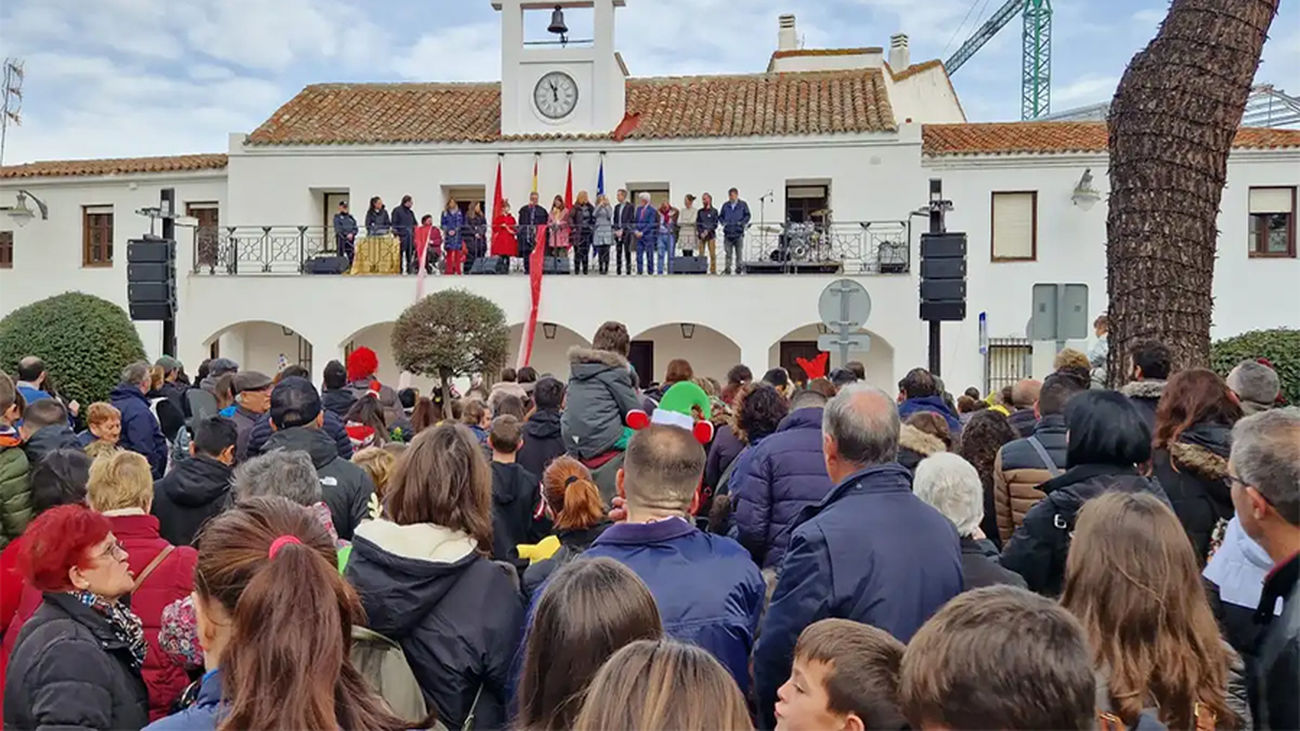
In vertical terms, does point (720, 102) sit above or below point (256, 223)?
above

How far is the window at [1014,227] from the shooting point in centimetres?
2052

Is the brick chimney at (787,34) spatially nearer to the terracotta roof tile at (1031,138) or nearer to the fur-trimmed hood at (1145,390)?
the terracotta roof tile at (1031,138)

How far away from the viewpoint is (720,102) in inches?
894

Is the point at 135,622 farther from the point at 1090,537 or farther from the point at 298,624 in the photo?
the point at 1090,537

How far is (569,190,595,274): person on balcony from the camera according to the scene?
20.1 m

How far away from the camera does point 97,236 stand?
76.6 feet

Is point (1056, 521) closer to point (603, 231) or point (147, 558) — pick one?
point (147, 558)

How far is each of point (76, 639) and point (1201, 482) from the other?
4.03 m

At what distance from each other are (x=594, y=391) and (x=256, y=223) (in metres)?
18.4

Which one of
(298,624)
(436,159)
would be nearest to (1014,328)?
(436,159)

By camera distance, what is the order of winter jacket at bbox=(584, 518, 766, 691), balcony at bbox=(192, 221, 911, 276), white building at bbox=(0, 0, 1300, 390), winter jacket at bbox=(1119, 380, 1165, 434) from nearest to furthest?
winter jacket at bbox=(584, 518, 766, 691)
winter jacket at bbox=(1119, 380, 1165, 434)
balcony at bbox=(192, 221, 911, 276)
white building at bbox=(0, 0, 1300, 390)

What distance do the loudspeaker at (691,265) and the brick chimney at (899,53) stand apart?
11981 millimetres

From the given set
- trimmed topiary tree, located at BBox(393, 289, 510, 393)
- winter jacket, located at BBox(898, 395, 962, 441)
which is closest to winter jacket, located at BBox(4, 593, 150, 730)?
winter jacket, located at BBox(898, 395, 962, 441)

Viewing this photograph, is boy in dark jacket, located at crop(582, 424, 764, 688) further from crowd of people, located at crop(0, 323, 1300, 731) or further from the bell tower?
the bell tower
